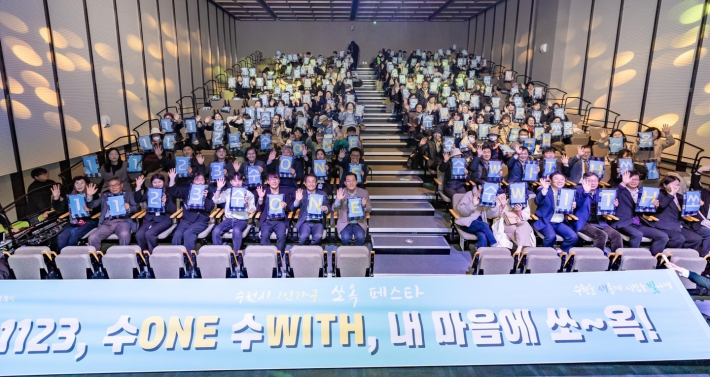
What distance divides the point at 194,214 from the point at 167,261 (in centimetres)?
139

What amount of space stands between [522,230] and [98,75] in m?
8.98

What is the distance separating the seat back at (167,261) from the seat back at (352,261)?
5.55 feet

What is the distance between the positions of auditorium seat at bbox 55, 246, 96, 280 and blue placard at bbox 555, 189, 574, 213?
569 centimetres

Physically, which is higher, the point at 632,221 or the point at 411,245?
the point at 632,221

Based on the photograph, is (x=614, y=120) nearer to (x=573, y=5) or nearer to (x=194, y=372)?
(x=573, y=5)

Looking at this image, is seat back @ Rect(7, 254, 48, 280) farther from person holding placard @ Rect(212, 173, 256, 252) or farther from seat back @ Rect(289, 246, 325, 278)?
seat back @ Rect(289, 246, 325, 278)

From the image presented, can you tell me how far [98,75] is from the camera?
30.4 ft

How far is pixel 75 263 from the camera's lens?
460 cm

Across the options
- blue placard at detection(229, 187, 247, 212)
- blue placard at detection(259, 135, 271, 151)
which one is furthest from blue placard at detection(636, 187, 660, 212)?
blue placard at detection(259, 135, 271, 151)

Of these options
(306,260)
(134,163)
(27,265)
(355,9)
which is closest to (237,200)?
(306,260)

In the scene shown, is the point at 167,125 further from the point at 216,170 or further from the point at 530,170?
the point at 530,170

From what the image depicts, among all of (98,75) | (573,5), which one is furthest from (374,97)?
(98,75)

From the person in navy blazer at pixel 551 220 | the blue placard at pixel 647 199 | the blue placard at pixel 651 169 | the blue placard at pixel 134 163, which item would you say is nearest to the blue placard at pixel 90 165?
the blue placard at pixel 134 163

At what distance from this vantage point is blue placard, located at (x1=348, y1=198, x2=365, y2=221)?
5.63 metres
